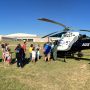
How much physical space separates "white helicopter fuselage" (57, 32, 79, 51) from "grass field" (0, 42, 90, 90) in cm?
196

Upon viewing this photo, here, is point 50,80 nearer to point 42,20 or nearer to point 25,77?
point 25,77

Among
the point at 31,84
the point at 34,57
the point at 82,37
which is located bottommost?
the point at 31,84

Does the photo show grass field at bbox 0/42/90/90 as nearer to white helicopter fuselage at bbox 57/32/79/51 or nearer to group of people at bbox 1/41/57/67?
group of people at bbox 1/41/57/67

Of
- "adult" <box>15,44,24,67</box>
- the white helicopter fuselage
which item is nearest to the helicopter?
the white helicopter fuselage

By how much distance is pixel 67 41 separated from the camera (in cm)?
2053

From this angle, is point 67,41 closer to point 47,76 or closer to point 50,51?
point 50,51

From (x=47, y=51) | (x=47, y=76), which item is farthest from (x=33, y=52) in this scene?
(x=47, y=76)

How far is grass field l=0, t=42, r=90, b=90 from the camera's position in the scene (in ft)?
41.4

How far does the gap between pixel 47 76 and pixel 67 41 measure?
6635 mm

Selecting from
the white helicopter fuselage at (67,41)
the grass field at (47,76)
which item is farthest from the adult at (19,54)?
the white helicopter fuselage at (67,41)

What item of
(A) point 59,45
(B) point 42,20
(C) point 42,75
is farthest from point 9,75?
(A) point 59,45

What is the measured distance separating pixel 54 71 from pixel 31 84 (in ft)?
11.1

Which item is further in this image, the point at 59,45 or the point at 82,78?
the point at 59,45

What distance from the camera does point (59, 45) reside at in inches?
817
